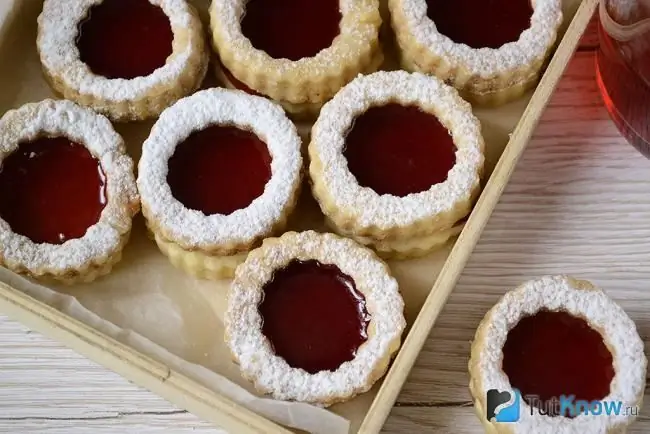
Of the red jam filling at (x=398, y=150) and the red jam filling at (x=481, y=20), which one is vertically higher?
the red jam filling at (x=481, y=20)

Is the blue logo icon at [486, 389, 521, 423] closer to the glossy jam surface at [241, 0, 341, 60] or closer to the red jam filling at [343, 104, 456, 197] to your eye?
the red jam filling at [343, 104, 456, 197]

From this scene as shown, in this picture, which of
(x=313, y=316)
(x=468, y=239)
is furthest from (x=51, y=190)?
(x=468, y=239)

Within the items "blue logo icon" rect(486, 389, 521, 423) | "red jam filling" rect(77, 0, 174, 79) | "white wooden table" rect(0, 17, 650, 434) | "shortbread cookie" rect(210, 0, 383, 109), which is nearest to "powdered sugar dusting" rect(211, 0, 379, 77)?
"shortbread cookie" rect(210, 0, 383, 109)

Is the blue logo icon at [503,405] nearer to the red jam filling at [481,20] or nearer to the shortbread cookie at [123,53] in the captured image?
the red jam filling at [481,20]

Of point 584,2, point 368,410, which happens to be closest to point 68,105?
point 368,410

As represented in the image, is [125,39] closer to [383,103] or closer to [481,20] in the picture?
[383,103]

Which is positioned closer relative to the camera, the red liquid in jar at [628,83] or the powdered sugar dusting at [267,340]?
the powdered sugar dusting at [267,340]

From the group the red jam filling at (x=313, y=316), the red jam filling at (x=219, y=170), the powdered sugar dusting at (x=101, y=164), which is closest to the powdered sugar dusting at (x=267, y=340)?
the red jam filling at (x=313, y=316)

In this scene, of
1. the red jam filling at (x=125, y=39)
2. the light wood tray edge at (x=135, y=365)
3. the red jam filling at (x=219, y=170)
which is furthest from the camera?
the red jam filling at (x=125, y=39)
